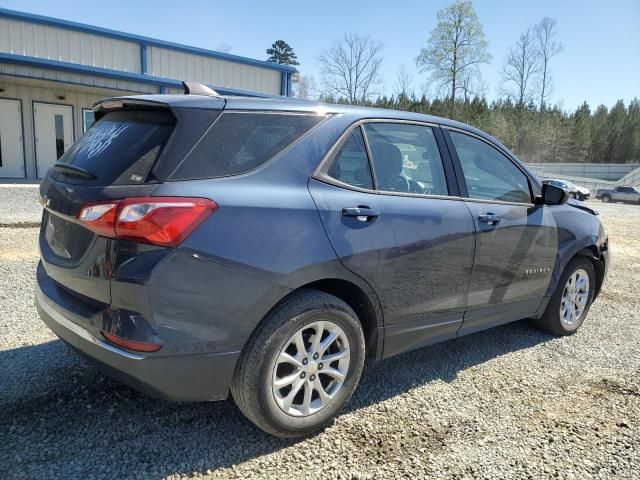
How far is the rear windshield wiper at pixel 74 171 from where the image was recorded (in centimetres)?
244

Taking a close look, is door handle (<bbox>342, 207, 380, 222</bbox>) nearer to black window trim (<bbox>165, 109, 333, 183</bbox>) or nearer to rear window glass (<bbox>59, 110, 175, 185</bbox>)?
black window trim (<bbox>165, 109, 333, 183</bbox>)

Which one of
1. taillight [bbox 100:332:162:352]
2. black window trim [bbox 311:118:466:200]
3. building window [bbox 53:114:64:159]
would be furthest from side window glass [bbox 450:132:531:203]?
building window [bbox 53:114:64:159]

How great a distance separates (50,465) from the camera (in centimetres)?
237

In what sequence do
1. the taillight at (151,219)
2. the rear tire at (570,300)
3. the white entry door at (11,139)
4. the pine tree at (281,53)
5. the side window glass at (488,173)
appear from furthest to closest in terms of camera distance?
the pine tree at (281,53)
the white entry door at (11,139)
the rear tire at (570,300)
the side window glass at (488,173)
the taillight at (151,219)

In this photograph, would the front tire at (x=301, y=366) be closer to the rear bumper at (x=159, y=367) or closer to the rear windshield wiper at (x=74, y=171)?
the rear bumper at (x=159, y=367)

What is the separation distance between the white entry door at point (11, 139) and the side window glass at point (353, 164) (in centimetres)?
1623

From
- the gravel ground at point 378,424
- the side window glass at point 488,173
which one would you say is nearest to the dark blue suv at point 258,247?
the side window glass at point 488,173

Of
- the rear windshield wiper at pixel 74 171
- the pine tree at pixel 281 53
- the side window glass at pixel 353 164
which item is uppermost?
the pine tree at pixel 281 53

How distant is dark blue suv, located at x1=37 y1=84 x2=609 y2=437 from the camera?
219 centimetres

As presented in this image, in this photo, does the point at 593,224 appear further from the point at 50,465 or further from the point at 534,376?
the point at 50,465

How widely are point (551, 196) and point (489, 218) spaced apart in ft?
3.09

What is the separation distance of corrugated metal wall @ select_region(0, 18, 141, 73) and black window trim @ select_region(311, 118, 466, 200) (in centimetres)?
1529

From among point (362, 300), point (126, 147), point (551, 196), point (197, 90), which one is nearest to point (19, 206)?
point (197, 90)

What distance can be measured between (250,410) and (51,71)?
49.3 feet
